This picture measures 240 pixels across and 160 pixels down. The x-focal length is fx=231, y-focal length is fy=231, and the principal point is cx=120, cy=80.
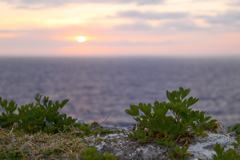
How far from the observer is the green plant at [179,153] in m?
3.05

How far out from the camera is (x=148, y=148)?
3420mm

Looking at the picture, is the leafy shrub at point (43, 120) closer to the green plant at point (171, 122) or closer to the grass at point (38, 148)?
the grass at point (38, 148)

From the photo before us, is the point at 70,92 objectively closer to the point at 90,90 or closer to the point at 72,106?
the point at 90,90

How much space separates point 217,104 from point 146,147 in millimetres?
70225

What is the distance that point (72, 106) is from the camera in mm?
63188

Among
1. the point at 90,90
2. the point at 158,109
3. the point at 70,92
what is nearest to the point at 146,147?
the point at 158,109

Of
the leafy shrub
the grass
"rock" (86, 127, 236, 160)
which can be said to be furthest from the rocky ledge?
the leafy shrub

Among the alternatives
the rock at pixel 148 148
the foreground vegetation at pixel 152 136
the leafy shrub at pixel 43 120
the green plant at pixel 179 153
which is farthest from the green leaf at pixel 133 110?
the leafy shrub at pixel 43 120

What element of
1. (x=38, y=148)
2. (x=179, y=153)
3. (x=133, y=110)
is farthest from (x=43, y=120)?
(x=179, y=153)

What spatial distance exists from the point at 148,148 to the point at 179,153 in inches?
19.8

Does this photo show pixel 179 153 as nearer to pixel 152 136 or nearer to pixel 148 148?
pixel 148 148

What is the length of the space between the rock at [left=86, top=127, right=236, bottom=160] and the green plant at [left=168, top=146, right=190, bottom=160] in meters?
0.12

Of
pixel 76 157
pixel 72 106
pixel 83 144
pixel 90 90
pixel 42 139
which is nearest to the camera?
pixel 76 157

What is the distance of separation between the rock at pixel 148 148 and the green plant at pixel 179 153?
0.39 feet
